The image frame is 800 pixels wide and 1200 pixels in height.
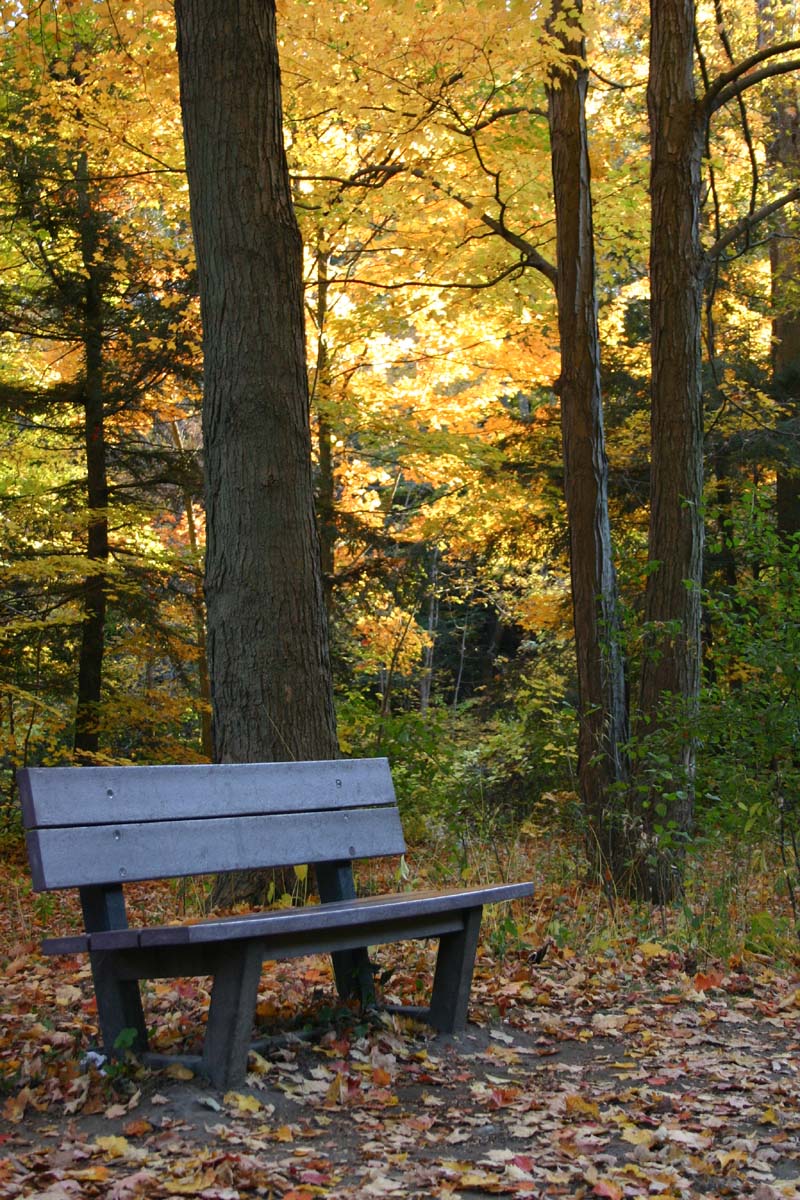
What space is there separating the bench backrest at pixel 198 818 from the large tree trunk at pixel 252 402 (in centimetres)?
142

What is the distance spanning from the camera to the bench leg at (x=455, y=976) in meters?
4.04

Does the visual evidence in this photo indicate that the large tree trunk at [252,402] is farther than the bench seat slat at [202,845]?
Yes

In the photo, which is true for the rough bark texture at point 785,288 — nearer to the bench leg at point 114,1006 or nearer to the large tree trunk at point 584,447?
the large tree trunk at point 584,447

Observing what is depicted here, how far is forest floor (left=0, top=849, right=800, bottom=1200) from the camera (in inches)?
109

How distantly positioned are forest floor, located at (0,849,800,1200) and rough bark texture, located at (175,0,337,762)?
1.39 m

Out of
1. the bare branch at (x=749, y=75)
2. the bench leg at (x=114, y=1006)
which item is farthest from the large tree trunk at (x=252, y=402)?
the bare branch at (x=749, y=75)

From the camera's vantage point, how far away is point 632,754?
723cm

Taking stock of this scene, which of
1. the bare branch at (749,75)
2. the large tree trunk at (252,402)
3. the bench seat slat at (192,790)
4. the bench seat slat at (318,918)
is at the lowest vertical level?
the bench seat slat at (318,918)

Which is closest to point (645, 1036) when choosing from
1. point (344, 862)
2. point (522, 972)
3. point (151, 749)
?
point (522, 972)

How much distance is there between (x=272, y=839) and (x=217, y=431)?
2.50m

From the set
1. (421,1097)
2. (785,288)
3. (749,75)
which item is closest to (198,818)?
(421,1097)

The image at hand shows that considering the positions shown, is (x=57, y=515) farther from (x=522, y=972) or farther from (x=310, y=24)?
(x=522, y=972)

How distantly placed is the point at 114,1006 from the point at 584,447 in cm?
657

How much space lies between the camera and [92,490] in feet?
41.8
